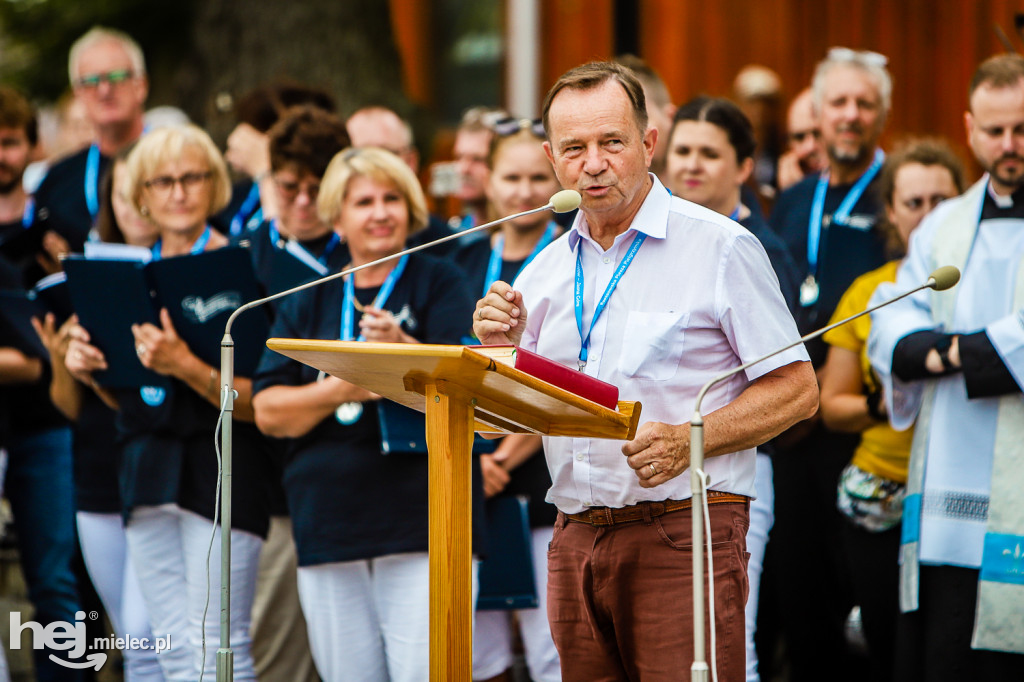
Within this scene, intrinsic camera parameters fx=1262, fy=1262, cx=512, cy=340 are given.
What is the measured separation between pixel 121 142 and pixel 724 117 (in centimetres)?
330

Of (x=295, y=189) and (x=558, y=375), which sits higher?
(x=295, y=189)

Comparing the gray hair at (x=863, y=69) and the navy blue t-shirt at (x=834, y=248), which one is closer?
the navy blue t-shirt at (x=834, y=248)

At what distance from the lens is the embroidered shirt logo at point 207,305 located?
471cm

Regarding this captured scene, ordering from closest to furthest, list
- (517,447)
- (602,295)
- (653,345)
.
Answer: (653,345) → (602,295) → (517,447)

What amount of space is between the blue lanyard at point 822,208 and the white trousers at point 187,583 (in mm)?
2649

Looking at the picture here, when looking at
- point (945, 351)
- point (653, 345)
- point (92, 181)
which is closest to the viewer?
point (653, 345)

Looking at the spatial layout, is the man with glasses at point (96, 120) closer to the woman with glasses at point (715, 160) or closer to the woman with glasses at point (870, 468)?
the woman with glasses at point (715, 160)

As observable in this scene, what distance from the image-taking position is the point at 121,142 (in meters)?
6.62

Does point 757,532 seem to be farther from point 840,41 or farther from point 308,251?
point 840,41

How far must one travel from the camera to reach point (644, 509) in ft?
10.5

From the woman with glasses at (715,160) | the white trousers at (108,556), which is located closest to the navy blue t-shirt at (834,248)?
the woman with glasses at (715,160)

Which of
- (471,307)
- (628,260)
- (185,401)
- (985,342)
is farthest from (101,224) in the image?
(985,342)

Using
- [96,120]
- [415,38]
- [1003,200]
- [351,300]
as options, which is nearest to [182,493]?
[351,300]

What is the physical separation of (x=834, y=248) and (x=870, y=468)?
3.65 ft
